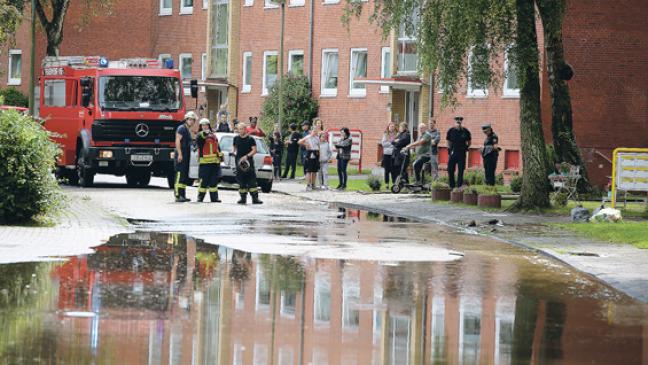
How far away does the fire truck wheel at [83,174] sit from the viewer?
36312 mm

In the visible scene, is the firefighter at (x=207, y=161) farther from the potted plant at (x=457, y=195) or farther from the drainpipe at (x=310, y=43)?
the drainpipe at (x=310, y=43)

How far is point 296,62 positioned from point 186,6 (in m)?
11.6

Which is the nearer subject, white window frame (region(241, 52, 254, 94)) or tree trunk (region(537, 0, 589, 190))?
tree trunk (region(537, 0, 589, 190))

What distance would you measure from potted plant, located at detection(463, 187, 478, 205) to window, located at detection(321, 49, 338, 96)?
28.8 metres

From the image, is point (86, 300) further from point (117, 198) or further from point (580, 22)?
point (580, 22)

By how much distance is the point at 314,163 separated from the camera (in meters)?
38.4

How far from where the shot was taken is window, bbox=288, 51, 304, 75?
6159cm

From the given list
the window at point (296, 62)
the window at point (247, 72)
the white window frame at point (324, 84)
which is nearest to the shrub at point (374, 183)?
the white window frame at point (324, 84)

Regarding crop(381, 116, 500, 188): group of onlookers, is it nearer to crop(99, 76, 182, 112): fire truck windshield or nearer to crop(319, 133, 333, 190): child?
crop(319, 133, 333, 190): child

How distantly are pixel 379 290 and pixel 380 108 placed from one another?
1697 inches

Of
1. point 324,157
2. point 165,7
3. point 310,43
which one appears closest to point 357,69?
point 310,43

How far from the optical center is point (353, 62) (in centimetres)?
5891

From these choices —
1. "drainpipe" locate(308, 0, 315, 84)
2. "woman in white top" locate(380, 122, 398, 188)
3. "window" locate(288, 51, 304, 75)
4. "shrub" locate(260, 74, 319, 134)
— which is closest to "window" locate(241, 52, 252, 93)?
"window" locate(288, 51, 304, 75)

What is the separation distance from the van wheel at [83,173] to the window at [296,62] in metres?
25.1
